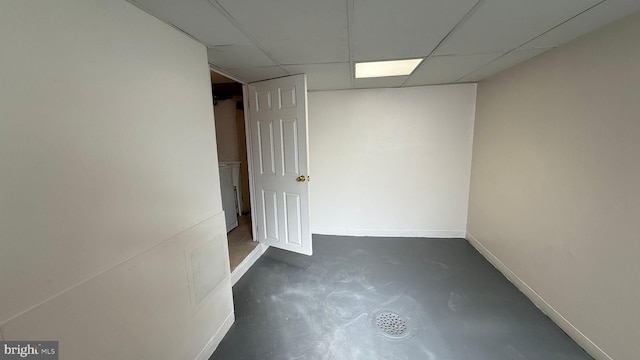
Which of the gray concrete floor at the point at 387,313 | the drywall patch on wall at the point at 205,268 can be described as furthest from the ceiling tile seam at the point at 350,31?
the gray concrete floor at the point at 387,313

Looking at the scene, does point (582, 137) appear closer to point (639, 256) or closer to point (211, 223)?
point (639, 256)

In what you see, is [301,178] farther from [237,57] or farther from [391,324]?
[391,324]

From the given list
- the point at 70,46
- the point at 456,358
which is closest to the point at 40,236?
the point at 70,46

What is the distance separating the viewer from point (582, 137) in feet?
5.47

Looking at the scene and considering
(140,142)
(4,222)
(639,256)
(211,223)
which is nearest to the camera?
(4,222)

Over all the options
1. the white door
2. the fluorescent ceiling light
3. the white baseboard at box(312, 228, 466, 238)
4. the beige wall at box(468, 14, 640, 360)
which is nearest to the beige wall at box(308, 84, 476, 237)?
the white baseboard at box(312, 228, 466, 238)

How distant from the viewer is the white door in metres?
2.51

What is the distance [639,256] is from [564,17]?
1436mm

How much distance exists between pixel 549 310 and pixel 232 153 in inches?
174

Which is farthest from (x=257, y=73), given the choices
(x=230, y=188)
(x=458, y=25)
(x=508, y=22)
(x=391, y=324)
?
(x=391, y=324)

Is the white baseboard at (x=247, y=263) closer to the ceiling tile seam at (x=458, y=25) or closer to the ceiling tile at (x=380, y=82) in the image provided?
the ceiling tile at (x=380, y=82)

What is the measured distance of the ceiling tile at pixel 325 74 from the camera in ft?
7.36

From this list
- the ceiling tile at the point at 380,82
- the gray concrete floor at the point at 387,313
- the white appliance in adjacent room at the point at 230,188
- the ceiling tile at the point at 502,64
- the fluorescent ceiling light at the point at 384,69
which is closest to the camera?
the gray concrete floor at the point at 387,313

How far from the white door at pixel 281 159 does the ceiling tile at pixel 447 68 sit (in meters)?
1.26
